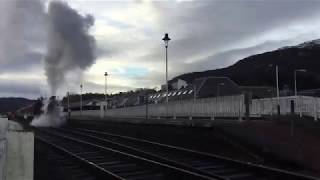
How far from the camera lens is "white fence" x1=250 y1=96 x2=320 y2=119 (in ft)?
115

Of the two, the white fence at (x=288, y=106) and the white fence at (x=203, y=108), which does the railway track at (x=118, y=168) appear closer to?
the white fence at (x=288, y=106)

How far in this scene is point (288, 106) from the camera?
3797 cm

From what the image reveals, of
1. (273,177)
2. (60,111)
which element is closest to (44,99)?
(60,111)

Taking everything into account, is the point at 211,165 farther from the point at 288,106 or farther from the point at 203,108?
the point at 203,108

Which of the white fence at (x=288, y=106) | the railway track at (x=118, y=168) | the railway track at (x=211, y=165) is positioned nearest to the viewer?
the railway track at (x=211, y=165)

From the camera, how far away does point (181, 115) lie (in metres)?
48.8

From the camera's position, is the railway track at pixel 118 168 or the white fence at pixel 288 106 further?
the white fence at pixel 288 106

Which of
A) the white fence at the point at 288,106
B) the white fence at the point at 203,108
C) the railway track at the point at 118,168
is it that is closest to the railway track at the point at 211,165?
the railway track at the point at 118,168

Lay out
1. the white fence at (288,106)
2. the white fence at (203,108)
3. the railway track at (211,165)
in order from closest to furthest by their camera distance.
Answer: the railway track at (211,165)
the white fence at (288,106)
the white fence at (203,108)

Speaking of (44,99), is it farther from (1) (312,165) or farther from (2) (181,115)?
(1) (312,165)

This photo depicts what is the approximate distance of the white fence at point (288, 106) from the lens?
34.9 meters

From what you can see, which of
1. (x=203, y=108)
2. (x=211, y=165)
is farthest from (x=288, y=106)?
(x=211, y=165)

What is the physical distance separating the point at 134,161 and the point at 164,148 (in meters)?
5.15

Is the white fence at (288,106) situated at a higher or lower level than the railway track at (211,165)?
higher
